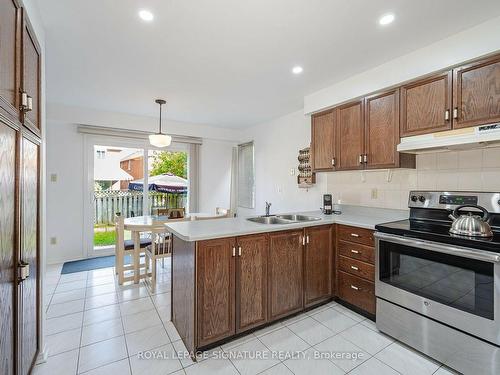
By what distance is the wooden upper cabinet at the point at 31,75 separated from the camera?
1377 mm

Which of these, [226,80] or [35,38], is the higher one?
[226,80]

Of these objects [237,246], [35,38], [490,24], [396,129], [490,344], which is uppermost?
[490,24]

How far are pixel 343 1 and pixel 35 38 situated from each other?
1.97 m

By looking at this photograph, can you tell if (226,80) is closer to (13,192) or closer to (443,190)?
(13,192)

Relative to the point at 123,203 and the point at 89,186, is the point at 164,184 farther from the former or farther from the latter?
the point at 89,186

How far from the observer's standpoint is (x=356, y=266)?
236 cm

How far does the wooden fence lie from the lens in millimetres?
4336

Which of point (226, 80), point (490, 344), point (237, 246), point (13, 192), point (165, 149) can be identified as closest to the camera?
point (13, 192)

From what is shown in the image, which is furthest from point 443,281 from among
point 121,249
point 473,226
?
point 121,249

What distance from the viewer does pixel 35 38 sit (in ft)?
5.17

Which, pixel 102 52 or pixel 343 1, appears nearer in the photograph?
pixel 343 1

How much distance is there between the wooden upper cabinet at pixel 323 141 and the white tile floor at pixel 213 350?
157 centimetres

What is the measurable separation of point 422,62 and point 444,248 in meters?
1.55

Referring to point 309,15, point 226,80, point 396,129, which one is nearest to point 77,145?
point 226,80
